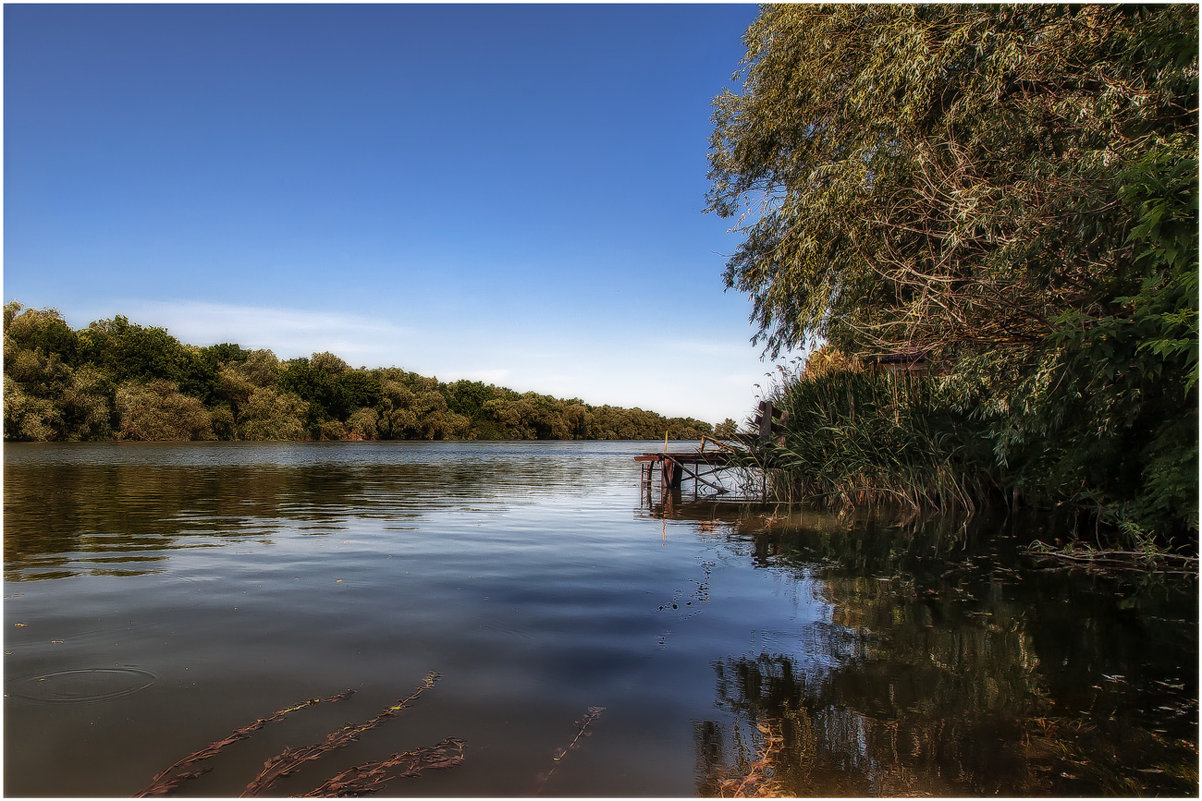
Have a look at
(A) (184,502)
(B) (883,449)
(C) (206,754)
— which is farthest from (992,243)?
(A) (184,502)

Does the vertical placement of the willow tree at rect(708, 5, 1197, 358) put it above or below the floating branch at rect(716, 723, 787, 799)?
above

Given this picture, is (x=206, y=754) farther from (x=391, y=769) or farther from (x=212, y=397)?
(x=212, y=397)

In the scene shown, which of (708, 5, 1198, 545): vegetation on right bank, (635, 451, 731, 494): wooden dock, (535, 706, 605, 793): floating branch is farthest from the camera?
(635, 451, 731, 494): wooden dock

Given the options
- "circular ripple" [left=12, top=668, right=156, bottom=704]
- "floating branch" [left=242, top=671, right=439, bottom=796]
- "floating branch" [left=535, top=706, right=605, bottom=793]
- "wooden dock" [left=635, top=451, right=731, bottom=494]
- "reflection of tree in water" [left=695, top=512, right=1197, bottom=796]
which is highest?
"wooden dock" [left=635, top=451, right=731, bottom=494]

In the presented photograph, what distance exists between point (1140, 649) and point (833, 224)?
28.0 ft

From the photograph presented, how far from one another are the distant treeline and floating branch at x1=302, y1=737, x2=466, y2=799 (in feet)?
99.6

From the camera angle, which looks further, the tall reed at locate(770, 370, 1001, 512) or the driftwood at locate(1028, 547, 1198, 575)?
the tall reed at locate(770, 370, 1001, 512)

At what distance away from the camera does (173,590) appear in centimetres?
652

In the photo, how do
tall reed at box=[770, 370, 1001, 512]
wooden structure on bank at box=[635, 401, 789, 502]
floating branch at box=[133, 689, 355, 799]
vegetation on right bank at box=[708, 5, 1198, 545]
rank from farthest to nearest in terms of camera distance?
wooden structure on bank at box=[635, 401, 789, 502], tall reed at box=[770, 370, 1001, 512], vegetation on right bank at box=[708, 5, 1198, 545], floating branch at box=[133, 689, 355, 799]

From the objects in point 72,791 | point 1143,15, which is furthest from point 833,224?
point 72,791

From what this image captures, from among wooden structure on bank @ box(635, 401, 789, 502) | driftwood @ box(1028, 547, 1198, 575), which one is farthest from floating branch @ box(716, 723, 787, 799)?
wooden structure on bank @ box(635, 401, 789, 502)

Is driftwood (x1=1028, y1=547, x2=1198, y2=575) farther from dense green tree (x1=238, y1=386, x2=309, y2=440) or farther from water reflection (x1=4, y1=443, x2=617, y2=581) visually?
dense green tree (x1=238, y1=386, x2=309, y2=440)

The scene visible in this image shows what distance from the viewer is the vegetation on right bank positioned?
23.4 ft

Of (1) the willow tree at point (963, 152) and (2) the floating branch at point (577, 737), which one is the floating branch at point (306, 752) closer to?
(2) the floating branch at point (577, 737)
